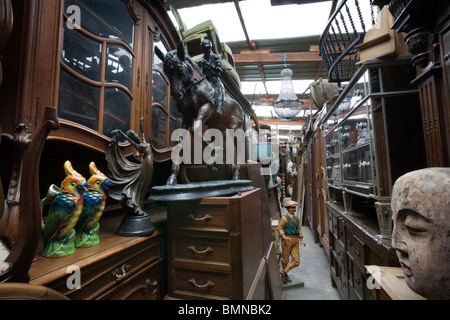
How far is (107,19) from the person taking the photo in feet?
4.61

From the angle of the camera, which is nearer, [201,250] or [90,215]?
[90,215]

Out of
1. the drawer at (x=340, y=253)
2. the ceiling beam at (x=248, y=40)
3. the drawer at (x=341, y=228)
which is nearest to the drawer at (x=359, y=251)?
the drawer at (x=341, y=228)

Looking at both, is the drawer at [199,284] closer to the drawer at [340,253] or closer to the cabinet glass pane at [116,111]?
the cabinet glass pane at [116,111]

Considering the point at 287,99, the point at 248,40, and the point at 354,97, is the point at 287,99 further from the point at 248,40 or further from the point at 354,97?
the point at 354,97

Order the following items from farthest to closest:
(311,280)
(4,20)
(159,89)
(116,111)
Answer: (311,280) < (159,89) < (116,111) < (4,20)

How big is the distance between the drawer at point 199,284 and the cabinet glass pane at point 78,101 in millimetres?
959

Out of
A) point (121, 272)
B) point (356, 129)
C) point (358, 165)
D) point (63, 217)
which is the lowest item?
point (121, 272)

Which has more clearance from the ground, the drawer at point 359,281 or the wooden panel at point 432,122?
the wooden panel at point 432,122

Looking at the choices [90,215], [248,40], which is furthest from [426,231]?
[248,40]

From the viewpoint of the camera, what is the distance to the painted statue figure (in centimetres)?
70

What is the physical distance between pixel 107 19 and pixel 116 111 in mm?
575

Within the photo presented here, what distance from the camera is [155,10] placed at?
1.82 metres

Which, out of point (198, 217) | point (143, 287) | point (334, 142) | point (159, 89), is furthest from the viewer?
point (334, 142)

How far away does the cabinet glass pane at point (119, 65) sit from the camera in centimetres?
139
